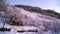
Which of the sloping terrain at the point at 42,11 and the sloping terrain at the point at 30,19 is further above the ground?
the sloping terrain at the point at 42,11

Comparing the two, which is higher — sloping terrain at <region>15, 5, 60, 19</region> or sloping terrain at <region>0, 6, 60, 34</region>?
sloping terrain at <region>15, 5, 60, 19</region>

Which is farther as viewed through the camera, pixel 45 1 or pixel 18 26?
pixel 45 1

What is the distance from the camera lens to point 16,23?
1564 millimetres

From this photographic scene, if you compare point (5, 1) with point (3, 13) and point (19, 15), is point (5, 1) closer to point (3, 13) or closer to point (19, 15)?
point (3, 13)

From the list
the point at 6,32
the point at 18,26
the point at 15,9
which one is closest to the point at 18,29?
the point at 18,26

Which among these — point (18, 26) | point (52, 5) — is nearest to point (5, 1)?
point (18, 26)

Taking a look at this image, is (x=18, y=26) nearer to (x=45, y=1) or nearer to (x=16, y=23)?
(x=16, y=23)

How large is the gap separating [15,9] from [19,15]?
0.11m

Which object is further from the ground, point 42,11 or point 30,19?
point 42,11

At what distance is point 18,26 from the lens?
1564mm

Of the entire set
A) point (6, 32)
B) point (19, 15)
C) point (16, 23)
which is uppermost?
point (19, 15)

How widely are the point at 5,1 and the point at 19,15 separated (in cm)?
29

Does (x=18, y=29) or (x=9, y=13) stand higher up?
(x=9, y=13)

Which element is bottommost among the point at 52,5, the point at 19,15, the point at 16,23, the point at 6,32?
the point at 6,32
